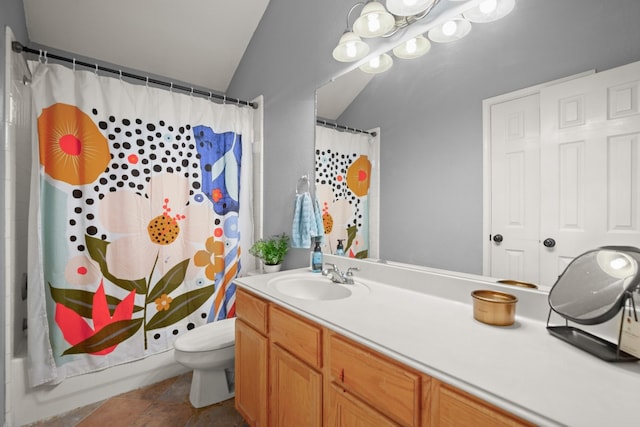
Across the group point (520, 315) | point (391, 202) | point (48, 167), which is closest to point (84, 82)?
point (48, 167)

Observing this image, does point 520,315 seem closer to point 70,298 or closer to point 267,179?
point 267,179

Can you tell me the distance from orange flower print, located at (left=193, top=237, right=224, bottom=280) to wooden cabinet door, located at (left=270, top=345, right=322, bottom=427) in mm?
1144

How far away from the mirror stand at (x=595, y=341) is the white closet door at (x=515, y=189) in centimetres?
22

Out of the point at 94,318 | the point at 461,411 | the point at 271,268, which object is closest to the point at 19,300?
the point at 94,318

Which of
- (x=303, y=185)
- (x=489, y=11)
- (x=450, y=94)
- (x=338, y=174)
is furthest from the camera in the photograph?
(x=303, y=185)

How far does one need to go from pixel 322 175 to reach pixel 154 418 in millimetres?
1755

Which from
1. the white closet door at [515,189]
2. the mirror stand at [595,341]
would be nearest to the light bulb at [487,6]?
the white closet door at [515,189]

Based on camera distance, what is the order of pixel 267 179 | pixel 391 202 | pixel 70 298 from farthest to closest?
pixel 267 179 → pixel 70 298 → pixel 391 202

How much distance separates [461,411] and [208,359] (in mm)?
1492

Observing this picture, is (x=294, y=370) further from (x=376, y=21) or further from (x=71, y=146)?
(x=71, y=146)

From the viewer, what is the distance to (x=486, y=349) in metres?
0.81

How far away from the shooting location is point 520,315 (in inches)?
41.9

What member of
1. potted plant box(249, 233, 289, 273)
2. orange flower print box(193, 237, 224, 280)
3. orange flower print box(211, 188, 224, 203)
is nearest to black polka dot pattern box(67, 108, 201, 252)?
orange flower print box(211, 188, 224, 203)

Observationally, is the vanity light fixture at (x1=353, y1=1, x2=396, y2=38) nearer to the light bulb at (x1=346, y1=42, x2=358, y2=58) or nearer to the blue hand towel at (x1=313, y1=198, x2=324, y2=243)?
the light bulb at (x1=346, y1=42, x2=358, y2=58)
